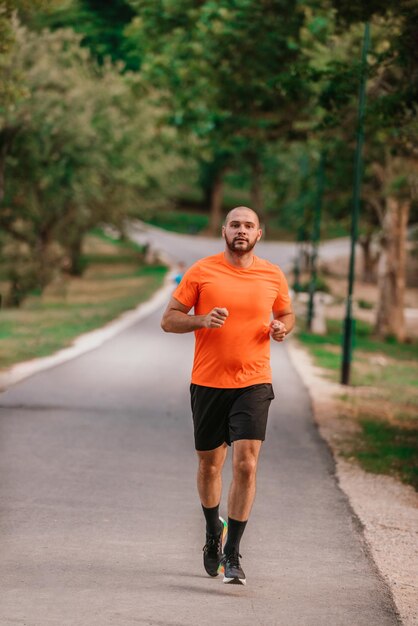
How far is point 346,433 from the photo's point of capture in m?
12.5

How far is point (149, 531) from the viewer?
721cm

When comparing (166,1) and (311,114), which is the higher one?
(166,1)

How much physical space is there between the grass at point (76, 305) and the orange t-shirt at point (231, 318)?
1136cm

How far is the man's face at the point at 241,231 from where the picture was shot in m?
6.13

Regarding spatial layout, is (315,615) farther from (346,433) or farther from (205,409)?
(346,433)

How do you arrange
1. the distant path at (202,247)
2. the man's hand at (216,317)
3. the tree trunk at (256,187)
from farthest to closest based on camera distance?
the tree trunk at (256,187), the distant path at (202,247), the man's hand at (216,317)

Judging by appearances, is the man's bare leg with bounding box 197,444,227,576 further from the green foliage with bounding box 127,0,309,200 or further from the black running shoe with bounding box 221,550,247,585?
the green foliage with bounding box 127,0,309,200

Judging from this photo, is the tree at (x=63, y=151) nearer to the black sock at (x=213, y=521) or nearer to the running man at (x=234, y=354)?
the running man at (x=234, y=354)

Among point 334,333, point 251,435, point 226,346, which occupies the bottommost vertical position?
point 334,333

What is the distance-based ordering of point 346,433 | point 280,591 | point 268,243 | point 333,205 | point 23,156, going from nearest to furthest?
point 280,591, point 346,433, point 23,156, point 333,205, point 268,243

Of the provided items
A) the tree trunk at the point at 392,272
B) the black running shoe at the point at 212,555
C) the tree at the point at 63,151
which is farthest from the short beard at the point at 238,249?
the tree trunk at the point at 392,272

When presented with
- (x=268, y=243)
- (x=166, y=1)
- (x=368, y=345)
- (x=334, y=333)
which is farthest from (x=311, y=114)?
(x=268, y=243)

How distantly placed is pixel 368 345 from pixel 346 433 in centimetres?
1585

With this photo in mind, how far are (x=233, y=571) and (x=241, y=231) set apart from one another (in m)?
1.87
